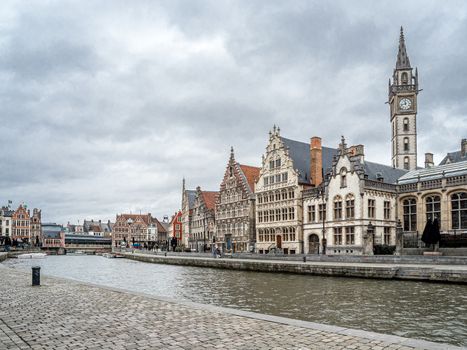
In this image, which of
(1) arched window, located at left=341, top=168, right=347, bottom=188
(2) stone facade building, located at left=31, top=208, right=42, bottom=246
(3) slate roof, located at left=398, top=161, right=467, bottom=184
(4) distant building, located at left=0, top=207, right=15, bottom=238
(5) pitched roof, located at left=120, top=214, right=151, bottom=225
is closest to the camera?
(3) slate roof, located at left=398, top=161, right=467, bottom=184

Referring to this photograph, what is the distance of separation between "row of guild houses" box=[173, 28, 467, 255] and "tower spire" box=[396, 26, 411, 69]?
191 mm

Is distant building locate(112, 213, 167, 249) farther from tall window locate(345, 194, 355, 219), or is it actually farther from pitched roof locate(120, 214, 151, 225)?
tall window locate(345, 194, 355, 219)

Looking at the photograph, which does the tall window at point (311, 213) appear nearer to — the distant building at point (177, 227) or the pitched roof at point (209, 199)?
the pitched roof at point (209, 199)

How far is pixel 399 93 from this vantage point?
267 ft

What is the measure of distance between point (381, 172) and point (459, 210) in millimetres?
13027

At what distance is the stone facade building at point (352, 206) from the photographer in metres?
50.2

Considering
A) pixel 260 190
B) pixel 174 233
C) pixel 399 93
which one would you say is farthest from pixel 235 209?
pixel 174 233

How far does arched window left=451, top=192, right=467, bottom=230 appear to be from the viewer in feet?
146

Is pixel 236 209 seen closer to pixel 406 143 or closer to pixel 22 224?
pixel 406 143

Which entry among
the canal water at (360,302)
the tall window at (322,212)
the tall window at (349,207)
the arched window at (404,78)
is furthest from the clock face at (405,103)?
the canal water at (360,302)

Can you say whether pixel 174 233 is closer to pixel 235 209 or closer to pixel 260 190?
pixel 235 209

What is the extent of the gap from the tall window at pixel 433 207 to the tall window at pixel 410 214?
208 centimetres

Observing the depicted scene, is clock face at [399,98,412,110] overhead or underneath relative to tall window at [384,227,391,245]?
overhead

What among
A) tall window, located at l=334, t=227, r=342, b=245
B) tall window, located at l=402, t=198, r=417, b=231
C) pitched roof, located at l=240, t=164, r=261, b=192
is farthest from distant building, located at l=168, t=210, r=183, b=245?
tall window, located at l=402, t=198, r=417, b=231
